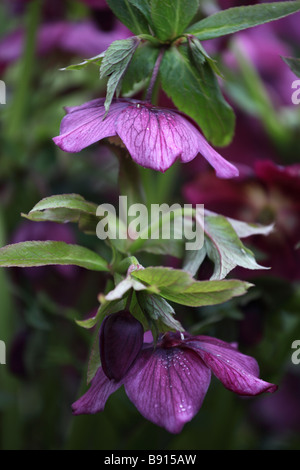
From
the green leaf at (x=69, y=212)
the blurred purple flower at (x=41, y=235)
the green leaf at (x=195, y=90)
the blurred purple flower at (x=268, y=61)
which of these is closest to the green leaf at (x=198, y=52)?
the green leaf at (x=195, y=90)

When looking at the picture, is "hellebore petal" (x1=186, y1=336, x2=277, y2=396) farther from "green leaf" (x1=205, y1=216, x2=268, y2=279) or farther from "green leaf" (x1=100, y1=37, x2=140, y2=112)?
"green leaf" (x1=100, y1=37, x2=140, y2=112)

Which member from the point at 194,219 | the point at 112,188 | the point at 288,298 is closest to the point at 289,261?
the point at 288,298

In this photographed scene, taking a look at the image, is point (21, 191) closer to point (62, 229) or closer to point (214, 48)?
point (62, 229)

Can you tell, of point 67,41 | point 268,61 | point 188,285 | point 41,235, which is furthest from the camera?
point 268,61

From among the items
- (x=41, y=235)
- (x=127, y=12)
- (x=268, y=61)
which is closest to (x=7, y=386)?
(x=41, y=235)

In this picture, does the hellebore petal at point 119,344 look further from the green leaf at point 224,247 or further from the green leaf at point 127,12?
the green leaf at point 127,12

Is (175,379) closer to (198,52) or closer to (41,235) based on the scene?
(198,52)
